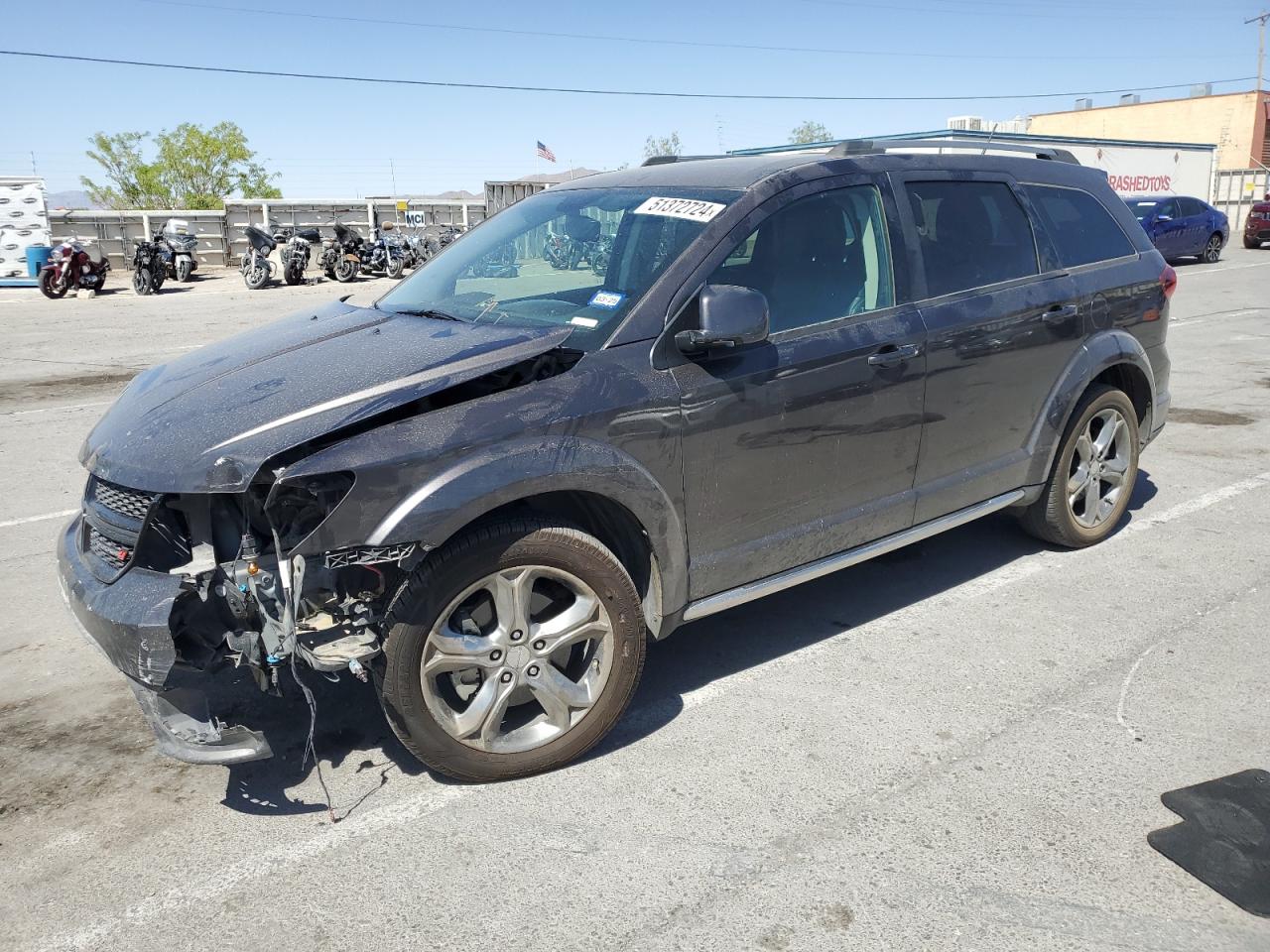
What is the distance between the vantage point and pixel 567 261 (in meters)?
4.20

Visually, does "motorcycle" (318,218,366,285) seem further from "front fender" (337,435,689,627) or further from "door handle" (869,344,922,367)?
"front fender" (337,435,689,627)

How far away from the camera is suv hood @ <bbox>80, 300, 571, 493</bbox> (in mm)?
2998

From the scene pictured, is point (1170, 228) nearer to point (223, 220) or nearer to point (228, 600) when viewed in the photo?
point (223, 220)

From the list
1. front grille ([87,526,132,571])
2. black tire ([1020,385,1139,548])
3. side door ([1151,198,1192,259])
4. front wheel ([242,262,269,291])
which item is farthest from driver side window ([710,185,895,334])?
side door ([1151,198,1192,259])

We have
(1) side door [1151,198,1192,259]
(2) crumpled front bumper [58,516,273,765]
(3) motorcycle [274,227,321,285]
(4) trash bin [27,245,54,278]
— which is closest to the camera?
(2) crumpled front bumper [58,516,273,765]

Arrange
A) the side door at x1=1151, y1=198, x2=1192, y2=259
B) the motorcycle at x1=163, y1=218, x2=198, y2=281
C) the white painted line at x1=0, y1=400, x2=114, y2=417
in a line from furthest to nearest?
the motorcycle at x1=163, y1=218, x2=198, y2=281 → the side door at x1=1151, y1=198, x2=1192, y2=259 → the white painted line at x1=0, y1=400, x2=114, y2=417

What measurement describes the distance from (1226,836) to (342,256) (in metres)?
24.8

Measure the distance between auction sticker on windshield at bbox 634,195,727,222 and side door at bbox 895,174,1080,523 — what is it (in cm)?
95

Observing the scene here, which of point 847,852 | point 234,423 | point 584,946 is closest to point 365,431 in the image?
point 234,423

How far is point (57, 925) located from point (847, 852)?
216cm

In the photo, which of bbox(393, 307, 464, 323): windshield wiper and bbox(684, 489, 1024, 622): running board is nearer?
bbox(684, 489, 1024, 622): running board

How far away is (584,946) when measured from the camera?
2.65m

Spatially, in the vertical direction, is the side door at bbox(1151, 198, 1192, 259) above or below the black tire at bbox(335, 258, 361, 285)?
above

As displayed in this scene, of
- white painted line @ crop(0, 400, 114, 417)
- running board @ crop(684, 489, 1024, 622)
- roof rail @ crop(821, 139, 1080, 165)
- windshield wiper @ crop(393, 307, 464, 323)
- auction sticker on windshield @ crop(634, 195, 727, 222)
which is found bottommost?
white painted line @ crop(0, 400, 114, 417)
